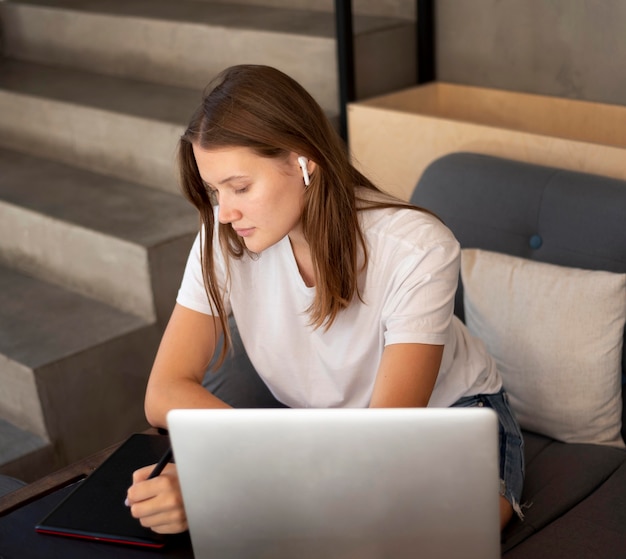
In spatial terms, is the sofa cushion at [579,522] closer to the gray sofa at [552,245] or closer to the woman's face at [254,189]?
the gray sofa at [552,245]

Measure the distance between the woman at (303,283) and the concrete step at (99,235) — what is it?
A: 2.84 ft

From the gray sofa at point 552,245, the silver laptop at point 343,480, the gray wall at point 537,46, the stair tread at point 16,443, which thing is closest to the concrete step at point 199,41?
the gray wall at point 537,46

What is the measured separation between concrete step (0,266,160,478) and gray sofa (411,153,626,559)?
2.95 ft

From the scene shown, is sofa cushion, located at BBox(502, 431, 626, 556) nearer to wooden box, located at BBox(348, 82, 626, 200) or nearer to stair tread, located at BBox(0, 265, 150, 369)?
wooden box, located at BBox(348, 82, 626, 200)

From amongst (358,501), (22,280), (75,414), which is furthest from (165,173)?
(358,501)

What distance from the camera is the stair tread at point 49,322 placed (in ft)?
7.58

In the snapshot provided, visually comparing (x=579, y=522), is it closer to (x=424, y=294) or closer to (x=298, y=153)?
(x=424, y=294)

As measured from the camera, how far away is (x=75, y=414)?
7.64ft

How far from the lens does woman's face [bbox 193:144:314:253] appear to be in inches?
50.5

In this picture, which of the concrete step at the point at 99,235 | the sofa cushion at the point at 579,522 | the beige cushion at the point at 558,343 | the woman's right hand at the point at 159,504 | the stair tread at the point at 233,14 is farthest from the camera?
the stair tread at the point at 233,14

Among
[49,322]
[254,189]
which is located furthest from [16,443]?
[254,189]

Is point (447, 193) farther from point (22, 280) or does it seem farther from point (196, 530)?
point (22, 280)

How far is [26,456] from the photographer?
2.26m

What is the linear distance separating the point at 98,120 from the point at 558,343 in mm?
1813
